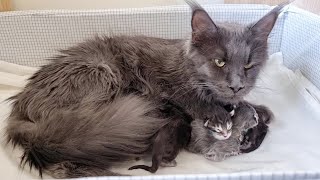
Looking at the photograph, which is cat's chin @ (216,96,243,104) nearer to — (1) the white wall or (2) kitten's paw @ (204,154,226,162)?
(2) kitten's paw @ (204,154,226,162)

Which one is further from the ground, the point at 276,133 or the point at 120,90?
the point at 120,90

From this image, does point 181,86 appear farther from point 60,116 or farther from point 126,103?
point 60,116

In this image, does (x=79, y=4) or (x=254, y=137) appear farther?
(x=79, y=4)

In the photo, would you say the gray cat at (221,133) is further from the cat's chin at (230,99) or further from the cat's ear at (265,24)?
the cat's ear at (265,24)

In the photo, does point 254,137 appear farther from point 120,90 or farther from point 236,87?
point 120,90

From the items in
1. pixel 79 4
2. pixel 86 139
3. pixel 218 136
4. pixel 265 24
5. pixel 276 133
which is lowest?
pixel 276 133

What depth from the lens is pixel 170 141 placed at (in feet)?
4.46

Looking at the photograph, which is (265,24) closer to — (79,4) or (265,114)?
(265,114)

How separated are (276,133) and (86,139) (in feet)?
2.94

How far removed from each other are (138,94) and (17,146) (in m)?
0.56

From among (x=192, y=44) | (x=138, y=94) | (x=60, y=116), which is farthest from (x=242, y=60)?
(x=60, y=116)

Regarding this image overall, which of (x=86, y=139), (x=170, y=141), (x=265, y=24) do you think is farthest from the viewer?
(x=265, y=24)

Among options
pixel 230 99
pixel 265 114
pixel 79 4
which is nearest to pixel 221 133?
pixel 230 99

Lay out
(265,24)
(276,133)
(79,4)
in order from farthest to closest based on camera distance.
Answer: (79,4) < (276,133) < (265,24)
